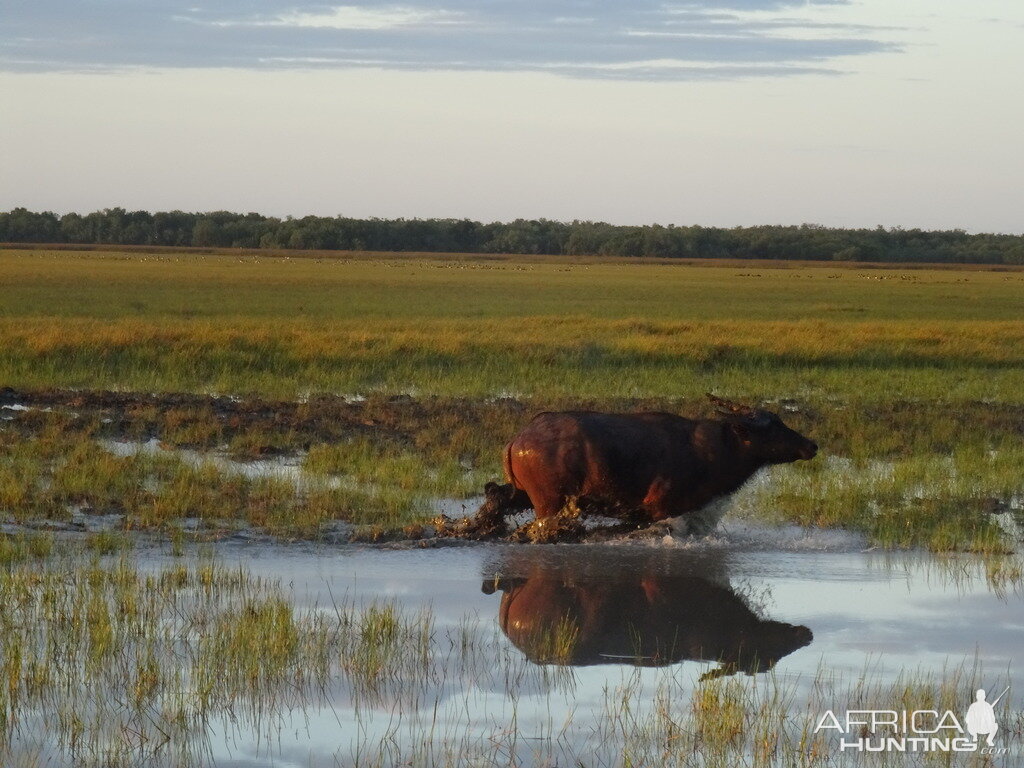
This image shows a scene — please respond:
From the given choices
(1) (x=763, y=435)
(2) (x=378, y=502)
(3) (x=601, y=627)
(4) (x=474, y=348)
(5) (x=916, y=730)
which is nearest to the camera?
(5) (x=916, y=730)

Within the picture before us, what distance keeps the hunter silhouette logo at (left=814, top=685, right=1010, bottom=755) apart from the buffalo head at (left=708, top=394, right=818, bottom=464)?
13.0ft

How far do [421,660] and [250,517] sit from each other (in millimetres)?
3682

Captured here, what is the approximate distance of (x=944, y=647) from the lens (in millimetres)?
6926

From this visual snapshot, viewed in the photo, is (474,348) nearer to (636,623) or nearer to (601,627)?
(636,623)

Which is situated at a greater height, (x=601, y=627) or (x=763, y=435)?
(x=763, y=435)

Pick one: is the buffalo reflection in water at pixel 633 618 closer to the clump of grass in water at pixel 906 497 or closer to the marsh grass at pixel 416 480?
the marsh grass at pixel 416 480

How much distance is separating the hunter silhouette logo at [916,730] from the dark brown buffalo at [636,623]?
2.66 ft

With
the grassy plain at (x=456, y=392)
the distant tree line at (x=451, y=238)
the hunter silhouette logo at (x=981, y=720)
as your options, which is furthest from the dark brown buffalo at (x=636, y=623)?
the distant tree line at (x=451, y=238)

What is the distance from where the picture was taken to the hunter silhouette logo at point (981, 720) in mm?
5461

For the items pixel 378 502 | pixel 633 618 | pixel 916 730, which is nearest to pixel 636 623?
pixel 633 618

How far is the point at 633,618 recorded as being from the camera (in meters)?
7.36

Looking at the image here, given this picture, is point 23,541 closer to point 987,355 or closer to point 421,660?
point 421,660

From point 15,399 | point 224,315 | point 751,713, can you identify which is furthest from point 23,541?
point 224,315

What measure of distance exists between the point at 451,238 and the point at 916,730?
118 m
